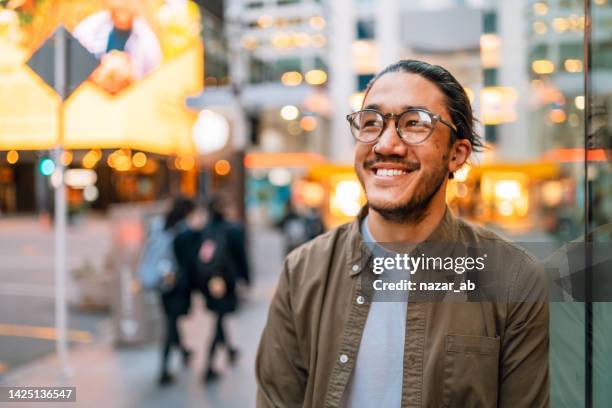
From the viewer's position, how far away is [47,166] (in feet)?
14.3

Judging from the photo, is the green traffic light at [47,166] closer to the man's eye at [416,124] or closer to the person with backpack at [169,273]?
the person with backpack at [169,273]

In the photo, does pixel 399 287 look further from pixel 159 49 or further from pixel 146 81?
pixel 146 81

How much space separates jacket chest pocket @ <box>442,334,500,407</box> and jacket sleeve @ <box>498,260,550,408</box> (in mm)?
34

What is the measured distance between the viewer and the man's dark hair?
1.60 m

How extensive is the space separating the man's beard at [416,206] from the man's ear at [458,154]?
0.16 ft

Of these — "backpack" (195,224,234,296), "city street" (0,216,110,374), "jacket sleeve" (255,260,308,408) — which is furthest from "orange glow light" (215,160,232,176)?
"jacket sleeve" (255,260,308,408)

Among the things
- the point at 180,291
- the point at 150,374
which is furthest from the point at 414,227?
the point at 150,374

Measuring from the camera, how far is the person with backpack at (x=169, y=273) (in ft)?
17.7

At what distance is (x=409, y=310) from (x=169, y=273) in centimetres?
414

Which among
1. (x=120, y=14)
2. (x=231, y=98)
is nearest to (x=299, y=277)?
(x=120, y=14)

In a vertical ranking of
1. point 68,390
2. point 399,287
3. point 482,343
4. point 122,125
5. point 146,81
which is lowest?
point 68,390

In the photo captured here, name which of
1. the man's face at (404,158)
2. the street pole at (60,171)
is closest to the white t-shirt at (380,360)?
the man's face at (404,158)

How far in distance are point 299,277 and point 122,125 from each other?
253 centimetres

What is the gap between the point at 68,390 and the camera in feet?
7.48
